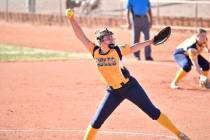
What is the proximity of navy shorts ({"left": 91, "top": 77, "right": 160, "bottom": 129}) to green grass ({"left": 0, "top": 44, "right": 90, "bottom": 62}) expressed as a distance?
1174cm

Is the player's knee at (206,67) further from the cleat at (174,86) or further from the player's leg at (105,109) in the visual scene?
the player's leg at (105,109)

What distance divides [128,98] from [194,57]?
17.6 ft

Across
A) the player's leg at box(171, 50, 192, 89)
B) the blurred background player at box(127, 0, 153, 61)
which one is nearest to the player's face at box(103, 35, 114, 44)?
the player's leg at box(171, 50, 192, 89)

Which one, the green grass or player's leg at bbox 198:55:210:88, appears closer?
player's leg at bbox 198:55:210:88

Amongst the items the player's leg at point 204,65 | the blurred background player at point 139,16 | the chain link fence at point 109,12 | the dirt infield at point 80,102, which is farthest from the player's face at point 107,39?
the chain link fence at point 109,12

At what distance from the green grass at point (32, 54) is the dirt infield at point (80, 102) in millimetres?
998

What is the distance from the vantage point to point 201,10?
29.7 meters

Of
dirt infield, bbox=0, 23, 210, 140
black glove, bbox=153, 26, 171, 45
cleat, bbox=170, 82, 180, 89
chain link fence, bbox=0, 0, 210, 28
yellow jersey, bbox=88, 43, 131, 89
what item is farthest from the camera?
chain link fence, bbox=0, 0, 210, 28

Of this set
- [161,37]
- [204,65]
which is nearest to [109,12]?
[204,65]

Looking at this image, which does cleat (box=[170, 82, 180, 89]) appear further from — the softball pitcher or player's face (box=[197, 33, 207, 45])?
the softball pitcher

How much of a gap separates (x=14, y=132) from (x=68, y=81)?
559 centimetres

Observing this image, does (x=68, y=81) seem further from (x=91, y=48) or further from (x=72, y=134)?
(x=91, y=48)

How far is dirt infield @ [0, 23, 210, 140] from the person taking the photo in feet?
36.6

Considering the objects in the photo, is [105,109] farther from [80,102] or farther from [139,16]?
[139,16]
